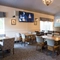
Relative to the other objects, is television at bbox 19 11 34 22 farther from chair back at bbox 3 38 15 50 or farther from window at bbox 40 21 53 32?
chair back at bbox 3 38 15 50

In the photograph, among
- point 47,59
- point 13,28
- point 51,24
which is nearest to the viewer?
point 47,59

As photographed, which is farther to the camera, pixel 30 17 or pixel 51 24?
pixel 51 24

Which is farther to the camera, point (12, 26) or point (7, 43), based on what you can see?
point (12, 26)

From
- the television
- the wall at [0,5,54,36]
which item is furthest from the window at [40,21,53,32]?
the television

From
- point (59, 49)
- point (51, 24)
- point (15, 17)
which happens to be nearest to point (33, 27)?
point (15, 17)

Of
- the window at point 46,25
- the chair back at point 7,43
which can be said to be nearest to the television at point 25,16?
the window at point 46,25

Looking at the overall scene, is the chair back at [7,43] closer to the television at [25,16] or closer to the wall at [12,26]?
the wall at [12,26]

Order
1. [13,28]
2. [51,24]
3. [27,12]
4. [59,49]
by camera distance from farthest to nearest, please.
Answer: [51,24] → [27,12] → [13,28] → [59,49]

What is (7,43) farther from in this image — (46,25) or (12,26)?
(46,25)

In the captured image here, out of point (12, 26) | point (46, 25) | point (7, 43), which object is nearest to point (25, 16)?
point (12, 26)

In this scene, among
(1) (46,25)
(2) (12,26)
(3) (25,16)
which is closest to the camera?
(2) (12,26)

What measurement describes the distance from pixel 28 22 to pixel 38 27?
160 centimetres

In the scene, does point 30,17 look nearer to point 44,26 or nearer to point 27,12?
point 27,12

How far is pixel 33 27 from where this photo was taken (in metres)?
8.92
